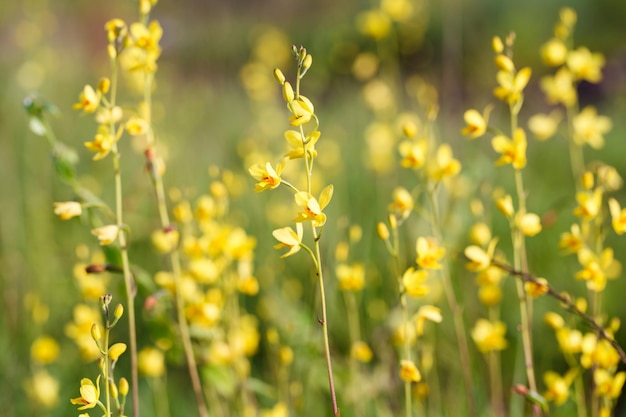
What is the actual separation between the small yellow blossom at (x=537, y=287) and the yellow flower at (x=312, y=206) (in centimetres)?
43

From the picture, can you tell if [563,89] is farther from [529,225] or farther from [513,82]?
[529,225]

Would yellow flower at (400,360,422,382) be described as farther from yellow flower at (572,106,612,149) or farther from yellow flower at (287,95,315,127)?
yellow flower at (572,106,612,149)

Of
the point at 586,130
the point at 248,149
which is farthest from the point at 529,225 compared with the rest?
the point at 248,149

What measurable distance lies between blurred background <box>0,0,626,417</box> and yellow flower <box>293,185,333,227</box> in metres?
0.55

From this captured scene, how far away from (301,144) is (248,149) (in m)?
1.74

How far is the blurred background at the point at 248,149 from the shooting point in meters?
2.37

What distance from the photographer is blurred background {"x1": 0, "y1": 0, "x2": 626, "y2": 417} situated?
7.78ft

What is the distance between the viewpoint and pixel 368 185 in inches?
130

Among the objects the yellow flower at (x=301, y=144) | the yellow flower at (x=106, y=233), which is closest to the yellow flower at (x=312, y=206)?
the yellow flower at (x=301, y=144)

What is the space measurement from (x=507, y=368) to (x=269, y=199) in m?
1.31

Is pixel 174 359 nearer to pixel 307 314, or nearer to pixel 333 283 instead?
pixel 307 314

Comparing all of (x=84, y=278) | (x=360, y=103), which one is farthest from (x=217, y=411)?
(x=360, y=103)

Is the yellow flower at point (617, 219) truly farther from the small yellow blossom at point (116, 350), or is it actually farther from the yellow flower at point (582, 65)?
the small yellow blossom at point (116, 350)

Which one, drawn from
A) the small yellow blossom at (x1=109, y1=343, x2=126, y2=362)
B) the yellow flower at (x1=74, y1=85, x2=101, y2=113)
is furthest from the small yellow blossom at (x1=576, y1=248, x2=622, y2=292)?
the yellow flower at (x1=74, y1=85, x2=101, y2=113)
